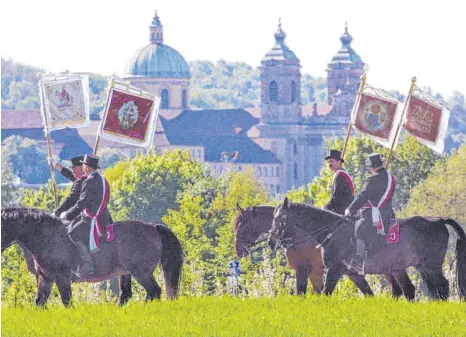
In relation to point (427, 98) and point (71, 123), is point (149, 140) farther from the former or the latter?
point (427, 98)

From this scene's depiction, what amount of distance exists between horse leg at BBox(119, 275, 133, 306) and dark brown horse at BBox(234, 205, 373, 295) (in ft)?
6.61

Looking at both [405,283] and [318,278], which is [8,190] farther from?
[405,283]

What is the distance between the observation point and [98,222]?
30938mm

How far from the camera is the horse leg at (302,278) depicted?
3222cm

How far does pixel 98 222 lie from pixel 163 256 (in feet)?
4.34

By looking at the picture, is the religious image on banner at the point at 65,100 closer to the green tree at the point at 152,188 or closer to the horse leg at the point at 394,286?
the horse leg at the point at 394,286

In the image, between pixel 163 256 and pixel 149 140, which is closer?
pixel 163 256

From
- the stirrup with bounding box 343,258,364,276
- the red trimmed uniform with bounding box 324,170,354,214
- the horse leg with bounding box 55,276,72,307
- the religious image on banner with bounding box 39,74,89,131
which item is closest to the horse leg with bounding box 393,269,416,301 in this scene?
the stirrup with bounding box 343,258,364,276

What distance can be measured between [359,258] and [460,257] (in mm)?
1642

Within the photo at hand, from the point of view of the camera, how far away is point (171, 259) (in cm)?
3162

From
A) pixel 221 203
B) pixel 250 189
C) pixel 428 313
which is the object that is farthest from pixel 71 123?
pixel 250 189

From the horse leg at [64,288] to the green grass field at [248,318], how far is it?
0.19 metres

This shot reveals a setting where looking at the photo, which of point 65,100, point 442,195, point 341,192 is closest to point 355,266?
point 341,192

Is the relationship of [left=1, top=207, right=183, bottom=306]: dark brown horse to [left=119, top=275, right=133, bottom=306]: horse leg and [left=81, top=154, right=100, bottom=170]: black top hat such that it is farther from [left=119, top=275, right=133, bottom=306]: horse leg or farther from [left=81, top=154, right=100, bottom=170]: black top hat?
[left=81, top=154, right=100, bottom=170]: black top hat
